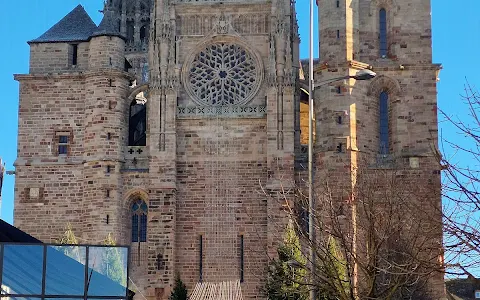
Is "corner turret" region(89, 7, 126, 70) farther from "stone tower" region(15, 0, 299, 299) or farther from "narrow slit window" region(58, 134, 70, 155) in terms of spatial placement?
"narrow slit window" region(58, 134, 70, 155)

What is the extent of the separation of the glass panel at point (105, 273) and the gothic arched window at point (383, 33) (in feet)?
86.0

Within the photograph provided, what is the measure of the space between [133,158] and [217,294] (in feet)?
33.5

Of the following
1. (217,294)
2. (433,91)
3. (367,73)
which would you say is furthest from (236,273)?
(367,73)

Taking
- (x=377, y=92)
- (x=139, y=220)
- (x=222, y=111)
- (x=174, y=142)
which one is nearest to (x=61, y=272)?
(x=174, y=142)

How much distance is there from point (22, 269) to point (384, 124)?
26965 millimetres

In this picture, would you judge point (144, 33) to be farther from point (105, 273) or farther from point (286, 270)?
point (105, 273)

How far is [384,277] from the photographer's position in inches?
1647

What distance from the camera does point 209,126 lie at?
2094 inches

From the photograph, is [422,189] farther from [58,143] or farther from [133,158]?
[58,143]

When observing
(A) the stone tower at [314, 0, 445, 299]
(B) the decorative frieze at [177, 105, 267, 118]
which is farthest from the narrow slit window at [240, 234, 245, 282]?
(B) the decorative frieze at [177, 105, 267, 118]

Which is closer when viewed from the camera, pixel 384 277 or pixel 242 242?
pixel 384 277

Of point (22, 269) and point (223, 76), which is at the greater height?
point (223, 76)

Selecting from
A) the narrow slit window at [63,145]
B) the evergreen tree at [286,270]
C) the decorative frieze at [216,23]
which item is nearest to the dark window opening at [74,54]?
the narrow slit window at [63,145]

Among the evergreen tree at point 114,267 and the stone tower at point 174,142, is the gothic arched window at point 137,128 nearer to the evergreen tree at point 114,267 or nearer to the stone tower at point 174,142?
the stone tower at point 174,142
